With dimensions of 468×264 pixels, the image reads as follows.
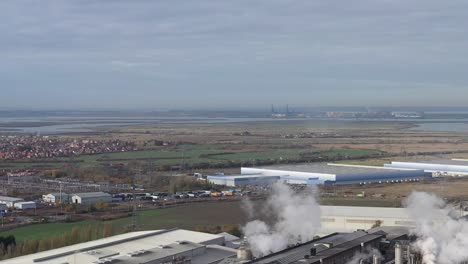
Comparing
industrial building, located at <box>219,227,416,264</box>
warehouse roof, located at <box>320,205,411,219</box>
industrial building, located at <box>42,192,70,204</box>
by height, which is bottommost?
industrial building, located at <box>42,192,70,204</box>

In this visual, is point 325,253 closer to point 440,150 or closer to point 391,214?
point 391,214

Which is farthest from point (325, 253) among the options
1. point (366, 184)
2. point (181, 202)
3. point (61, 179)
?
point (61, 179)

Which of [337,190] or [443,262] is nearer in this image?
[443,262]

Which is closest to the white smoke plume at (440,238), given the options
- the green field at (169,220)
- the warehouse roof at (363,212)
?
the warehouse roof at (363,212)

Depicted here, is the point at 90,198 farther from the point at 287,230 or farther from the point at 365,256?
the point at 365,256

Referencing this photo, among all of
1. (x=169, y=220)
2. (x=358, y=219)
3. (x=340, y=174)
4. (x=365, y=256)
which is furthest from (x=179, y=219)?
(x=340, y=174)

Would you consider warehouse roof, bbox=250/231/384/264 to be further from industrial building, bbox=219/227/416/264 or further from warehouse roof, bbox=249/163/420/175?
warehouse roof, bbox=249/163/420/175

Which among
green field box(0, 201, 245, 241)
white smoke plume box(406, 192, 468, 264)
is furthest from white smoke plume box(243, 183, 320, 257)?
green field box(0, 201, 245, 241)
